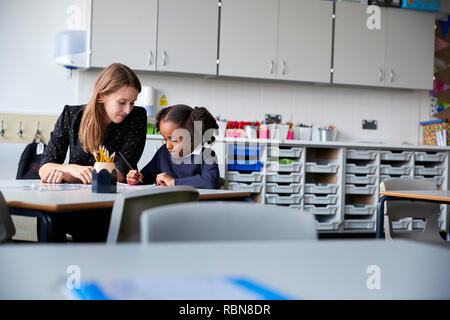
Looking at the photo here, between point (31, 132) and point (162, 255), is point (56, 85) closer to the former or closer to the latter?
point (31, 132)

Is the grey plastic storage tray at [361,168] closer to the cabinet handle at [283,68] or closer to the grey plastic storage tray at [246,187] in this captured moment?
the grey plastic storage tray at [246,187]

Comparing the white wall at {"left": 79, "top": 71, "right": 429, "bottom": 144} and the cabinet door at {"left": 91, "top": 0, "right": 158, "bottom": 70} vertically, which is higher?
the cabinet door at {"left": 91, "top": 0, "right": 158, "bottom": 70}

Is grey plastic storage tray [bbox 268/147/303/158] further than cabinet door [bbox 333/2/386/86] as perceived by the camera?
No

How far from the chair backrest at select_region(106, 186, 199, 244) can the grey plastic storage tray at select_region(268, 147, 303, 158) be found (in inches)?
129

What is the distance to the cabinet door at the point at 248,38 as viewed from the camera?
16.1 feet

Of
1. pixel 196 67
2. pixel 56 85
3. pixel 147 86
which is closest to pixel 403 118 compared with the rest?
pixel 196 67

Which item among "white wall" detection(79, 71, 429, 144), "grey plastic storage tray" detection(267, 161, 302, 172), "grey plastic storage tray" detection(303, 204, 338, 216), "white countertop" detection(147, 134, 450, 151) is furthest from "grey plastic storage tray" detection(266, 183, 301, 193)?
"white wall" detection(79, 71, 429, 144)

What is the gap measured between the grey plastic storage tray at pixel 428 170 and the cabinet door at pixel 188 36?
2.33 m

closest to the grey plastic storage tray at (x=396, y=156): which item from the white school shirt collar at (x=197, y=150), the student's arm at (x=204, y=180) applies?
the white school shirt collar at (x=197, y=150)

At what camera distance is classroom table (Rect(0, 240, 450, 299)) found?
620mm

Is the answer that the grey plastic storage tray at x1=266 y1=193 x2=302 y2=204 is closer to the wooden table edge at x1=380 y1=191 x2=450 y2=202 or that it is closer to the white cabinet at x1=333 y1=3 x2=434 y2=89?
the white cabinet at x1=333 y1=3 x2=434 y2=89

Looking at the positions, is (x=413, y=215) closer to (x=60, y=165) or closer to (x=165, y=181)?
(x=165, y=181)

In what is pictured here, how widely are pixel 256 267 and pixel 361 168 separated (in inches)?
179
